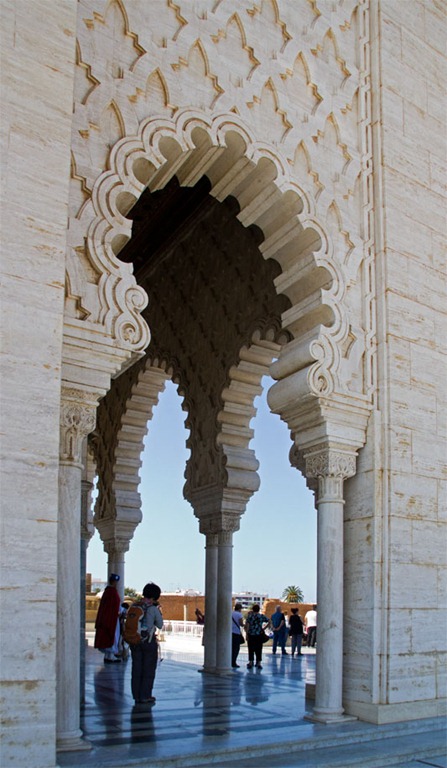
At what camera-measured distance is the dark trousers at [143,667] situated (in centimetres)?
628

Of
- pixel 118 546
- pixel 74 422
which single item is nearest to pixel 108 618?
pixel 118 546

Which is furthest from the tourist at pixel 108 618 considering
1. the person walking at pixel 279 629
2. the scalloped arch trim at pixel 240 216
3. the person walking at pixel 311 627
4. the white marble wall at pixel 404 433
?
the person walking at pixel 311 627

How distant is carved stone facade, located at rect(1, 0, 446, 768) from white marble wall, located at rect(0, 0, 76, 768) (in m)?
0.01

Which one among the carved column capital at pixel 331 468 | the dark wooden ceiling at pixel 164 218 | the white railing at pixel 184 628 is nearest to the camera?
the carved column capital at pixel 331 468

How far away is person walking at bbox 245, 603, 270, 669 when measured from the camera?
9758mm

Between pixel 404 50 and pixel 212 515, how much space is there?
518 cm

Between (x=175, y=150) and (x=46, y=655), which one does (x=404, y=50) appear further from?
(x=46, y=655)

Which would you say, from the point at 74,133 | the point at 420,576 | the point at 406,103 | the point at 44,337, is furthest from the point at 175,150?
the point at 420,576

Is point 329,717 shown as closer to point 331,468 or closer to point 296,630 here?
point 331,468

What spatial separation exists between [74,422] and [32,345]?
0.71 meters

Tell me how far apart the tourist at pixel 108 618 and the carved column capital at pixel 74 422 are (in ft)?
14.9

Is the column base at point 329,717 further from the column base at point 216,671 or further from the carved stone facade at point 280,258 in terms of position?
the column base at point 216,671

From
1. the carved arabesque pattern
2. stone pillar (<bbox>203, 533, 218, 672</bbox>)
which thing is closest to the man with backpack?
the carved arabesque pattern

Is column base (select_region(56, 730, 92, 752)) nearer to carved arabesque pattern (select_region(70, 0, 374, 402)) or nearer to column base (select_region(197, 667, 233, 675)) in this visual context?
carved arabesque pattern (select_region(70, 0, 374, 402))
